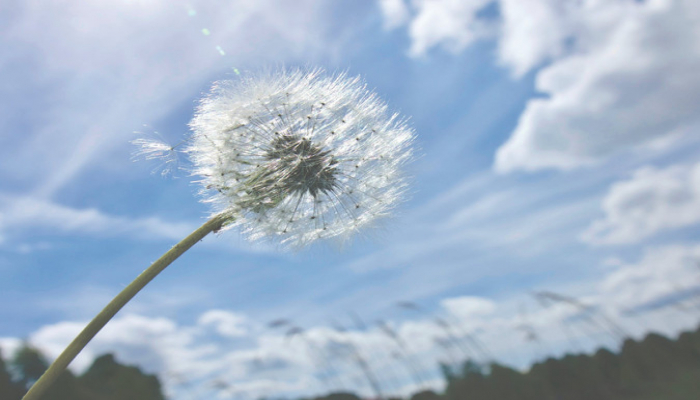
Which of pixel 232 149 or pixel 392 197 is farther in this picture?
pixel 392 197

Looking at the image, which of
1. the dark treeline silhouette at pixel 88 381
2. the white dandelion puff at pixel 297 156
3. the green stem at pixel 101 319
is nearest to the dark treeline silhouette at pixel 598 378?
the dark treeline silhouette at pixel 88 381

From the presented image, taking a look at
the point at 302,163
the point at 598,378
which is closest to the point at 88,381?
the point at 302,163

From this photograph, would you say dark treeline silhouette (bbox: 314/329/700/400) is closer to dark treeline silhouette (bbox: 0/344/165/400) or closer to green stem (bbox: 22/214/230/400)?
dark treeline silhouette (bbox: 0/344/165/400)

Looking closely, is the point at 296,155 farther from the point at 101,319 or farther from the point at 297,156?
the point at 101,319

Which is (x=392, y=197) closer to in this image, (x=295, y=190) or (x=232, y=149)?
(x=295, y=190)

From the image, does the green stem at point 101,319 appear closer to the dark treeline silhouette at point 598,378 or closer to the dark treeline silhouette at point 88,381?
the dark treeline silhouette at point 88,381

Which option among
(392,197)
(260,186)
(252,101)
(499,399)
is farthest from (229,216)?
(499,399)
